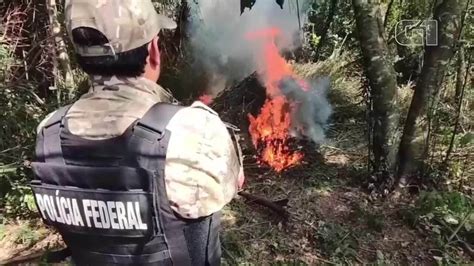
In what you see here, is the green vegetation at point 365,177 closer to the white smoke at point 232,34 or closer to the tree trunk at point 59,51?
the tree trunk at point 59,51

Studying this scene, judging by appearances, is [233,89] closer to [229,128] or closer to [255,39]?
[255,39]

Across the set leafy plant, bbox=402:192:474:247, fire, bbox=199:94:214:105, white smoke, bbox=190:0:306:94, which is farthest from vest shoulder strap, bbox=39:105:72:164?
white smoke, bbox=190:0:306:94

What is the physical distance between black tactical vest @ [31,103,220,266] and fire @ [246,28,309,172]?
3.47 meters

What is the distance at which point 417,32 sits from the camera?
6500 mm

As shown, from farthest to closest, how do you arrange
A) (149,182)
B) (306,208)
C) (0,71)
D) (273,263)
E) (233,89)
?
(233,89), (0,71), (306,208), (273,263), (149,182)

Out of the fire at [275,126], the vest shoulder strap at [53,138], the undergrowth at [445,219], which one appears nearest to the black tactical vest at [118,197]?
the vest shoulder strap at [53,138]

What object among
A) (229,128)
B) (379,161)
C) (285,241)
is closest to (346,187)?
(379,161)

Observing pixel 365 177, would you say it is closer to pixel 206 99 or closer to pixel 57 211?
pixel 206 99

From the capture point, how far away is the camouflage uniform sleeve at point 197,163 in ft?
4.53

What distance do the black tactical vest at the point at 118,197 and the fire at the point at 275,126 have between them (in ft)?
11.4

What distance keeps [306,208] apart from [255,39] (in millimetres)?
4128

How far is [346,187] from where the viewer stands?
15.0 ft

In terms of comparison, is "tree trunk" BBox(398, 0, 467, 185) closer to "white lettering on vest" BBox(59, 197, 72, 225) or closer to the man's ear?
the man's ear

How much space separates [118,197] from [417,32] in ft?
19.3
